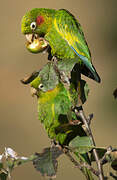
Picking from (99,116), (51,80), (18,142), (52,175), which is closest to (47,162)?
(52,175)

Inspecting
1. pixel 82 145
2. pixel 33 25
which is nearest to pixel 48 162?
pixel 82 145

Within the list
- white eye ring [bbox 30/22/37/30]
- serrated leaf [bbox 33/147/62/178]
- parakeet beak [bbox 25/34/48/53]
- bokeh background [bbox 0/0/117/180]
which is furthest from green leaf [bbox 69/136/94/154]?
bokeh background [bbox 0/0/117/180]

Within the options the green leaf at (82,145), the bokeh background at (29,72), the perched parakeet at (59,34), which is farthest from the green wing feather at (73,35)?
the bokeh background at (29,72)

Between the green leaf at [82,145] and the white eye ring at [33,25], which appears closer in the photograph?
the green leaf at [82,145]

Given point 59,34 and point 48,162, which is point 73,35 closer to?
point 59,34

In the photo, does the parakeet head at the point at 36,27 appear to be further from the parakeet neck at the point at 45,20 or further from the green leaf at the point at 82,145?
the green leaf at the point at 82,145

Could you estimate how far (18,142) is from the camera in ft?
12.5

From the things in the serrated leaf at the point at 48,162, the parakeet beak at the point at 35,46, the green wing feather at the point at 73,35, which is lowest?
the serrated leaf at the point at 48,162

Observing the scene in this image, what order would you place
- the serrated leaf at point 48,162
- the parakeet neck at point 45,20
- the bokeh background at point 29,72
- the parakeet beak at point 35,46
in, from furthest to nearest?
the bokeh background at point 29,72, the parakeet neck at point 45,20, the parakeet beak at point 35,46, the serrated leaf at point 48,162

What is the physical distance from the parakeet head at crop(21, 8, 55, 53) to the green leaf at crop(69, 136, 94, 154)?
0.98 feet

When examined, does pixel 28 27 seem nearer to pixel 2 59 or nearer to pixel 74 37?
pixel 74 37

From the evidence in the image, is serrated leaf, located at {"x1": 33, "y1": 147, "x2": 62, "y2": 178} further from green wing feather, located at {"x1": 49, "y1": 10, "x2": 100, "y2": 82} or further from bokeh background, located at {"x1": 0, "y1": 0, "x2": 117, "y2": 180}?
bokeh background, located at {"x1": 0, "y1": 0, "x2": 117, "y2": 180}

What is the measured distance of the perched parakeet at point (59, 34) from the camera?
3.92 feet

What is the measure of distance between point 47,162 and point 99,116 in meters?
3.33
